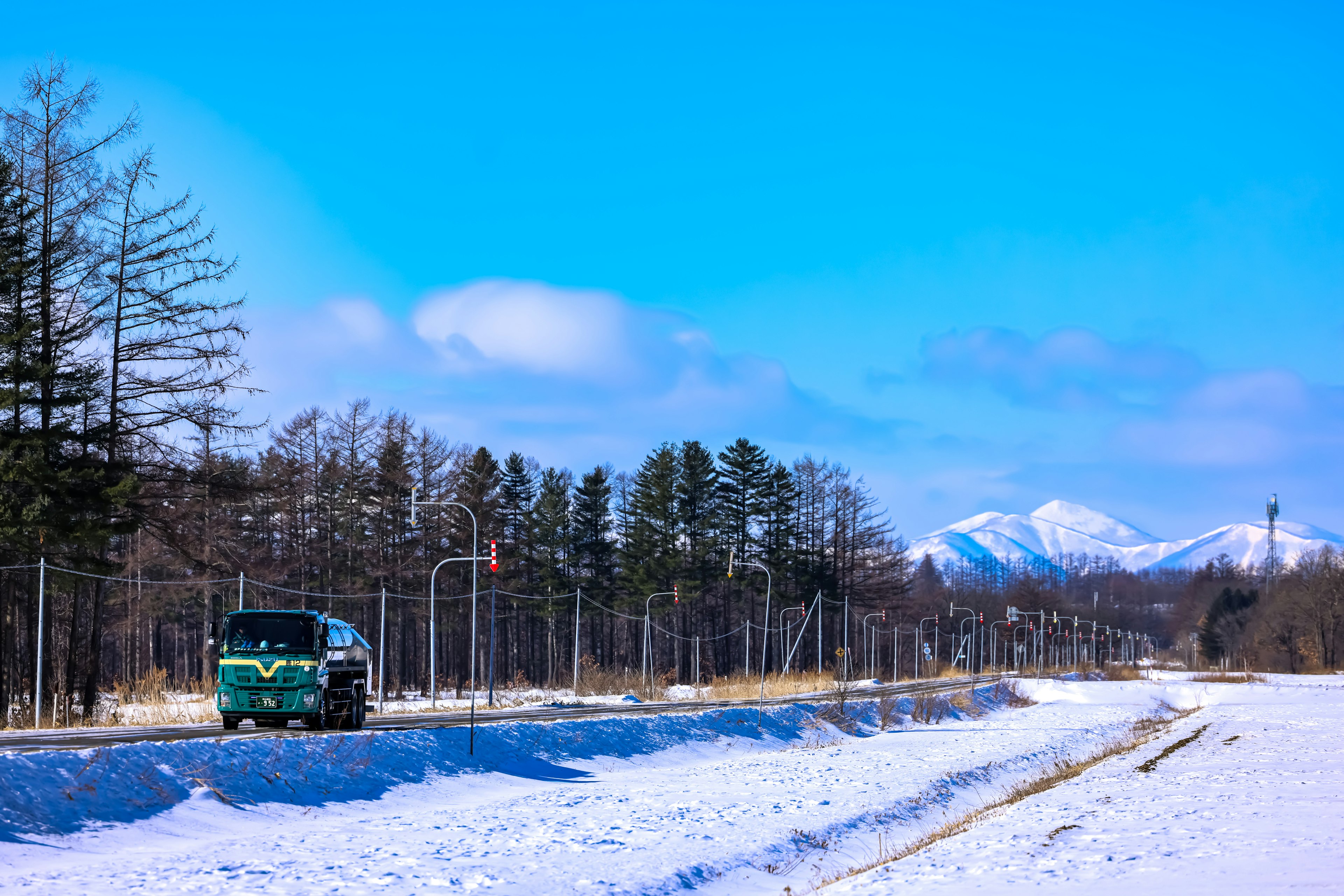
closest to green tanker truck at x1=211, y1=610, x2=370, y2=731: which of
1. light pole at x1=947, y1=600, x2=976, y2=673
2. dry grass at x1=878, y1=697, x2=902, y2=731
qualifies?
dry grass at x1=878, y1=697, x2=902, y2=731

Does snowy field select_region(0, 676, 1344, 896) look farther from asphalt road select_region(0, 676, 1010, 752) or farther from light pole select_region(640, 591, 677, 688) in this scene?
light pole select_region(640, 591, 677, 688)

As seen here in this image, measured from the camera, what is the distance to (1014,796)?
2423 centimetres

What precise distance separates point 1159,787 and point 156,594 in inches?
2270

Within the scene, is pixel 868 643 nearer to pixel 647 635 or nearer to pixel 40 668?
pixel 647 635

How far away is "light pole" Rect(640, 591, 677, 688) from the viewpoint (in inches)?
2281

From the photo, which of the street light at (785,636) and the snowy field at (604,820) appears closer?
the snowy field at (604,820)

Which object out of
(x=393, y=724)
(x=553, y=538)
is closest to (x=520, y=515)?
(x=553, y=538)

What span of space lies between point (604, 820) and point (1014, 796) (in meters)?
10.1

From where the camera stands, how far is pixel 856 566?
348 ft

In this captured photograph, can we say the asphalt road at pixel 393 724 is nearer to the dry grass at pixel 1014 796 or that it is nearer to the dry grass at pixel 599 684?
the dry grass at pixel 599 684

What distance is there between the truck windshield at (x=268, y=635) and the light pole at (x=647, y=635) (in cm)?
3098

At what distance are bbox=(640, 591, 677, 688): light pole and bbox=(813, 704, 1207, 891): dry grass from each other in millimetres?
21674

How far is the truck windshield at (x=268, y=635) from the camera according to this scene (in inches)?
942

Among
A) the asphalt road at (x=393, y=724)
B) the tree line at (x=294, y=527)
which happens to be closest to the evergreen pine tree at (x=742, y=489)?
the tree line at (x=294, y=527)
